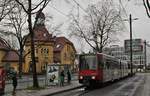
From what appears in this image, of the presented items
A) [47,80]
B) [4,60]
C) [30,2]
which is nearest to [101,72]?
[47,80]

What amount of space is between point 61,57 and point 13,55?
17.0m

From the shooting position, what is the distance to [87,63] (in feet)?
129

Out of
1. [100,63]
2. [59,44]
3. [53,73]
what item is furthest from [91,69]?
[59,44]

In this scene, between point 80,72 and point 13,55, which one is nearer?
point 80,72

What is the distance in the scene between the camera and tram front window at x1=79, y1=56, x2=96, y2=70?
128 ft

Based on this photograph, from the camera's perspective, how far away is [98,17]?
73.1 m

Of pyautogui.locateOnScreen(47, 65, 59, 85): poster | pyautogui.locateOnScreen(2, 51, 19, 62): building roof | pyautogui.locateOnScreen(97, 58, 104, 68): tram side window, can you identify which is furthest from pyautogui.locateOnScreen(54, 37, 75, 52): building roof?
pyautogui.locateOnScreen(97, 58, 104, 68): tram side window

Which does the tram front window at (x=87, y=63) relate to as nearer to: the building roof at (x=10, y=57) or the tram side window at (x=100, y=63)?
the tram side window at (x=100, y=63)

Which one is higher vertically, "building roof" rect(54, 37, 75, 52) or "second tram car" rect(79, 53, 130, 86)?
"building roof" rect(54, 37, 75, 52)

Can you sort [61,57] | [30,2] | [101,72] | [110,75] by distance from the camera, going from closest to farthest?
[30,2] → [101,72] → [110,75] → [61,57]

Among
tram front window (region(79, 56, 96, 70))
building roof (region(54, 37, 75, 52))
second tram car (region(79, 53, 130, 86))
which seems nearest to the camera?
second tram car (region(79, 53, 130, 86))

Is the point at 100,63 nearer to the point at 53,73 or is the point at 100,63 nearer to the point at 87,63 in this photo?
the point at 87,63

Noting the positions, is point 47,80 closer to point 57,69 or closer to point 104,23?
point 57,69

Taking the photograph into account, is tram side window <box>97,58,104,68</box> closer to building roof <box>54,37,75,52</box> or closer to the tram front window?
the tram front window
